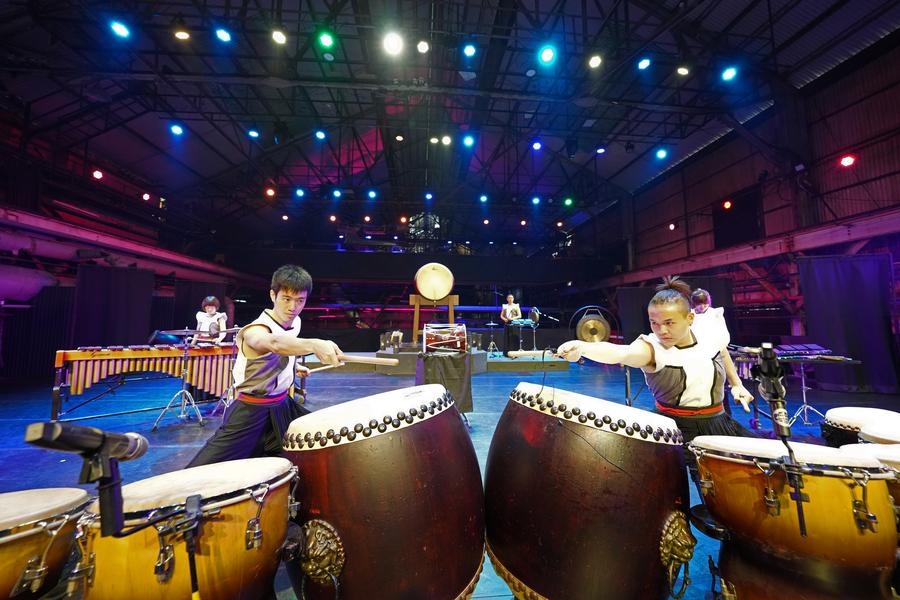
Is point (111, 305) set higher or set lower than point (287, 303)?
higher

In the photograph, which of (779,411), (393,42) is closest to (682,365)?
(779,411)

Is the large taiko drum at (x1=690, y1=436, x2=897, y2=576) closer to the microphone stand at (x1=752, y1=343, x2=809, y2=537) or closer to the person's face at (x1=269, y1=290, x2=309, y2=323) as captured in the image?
the microphone stand at (x1=752, y1=343, x2=809, y2=537)

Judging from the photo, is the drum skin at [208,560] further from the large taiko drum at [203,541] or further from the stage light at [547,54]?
the stage light at [547,54]

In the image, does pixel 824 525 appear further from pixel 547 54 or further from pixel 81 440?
pixel 547 54

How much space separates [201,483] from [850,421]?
3.41 m

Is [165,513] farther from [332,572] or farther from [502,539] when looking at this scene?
[502,539]

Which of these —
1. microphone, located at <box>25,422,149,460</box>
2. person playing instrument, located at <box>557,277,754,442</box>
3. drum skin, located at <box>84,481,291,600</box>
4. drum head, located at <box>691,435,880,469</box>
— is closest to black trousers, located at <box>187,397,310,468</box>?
drum skin, located at <box>84,481,291,600</box>

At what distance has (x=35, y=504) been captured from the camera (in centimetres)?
113

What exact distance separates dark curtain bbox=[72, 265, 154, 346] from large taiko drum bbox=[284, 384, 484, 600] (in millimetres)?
10773

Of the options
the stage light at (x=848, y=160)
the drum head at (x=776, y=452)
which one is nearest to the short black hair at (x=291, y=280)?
the drum head at (x=776, y=452)

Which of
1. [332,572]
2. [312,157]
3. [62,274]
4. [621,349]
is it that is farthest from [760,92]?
[62,274]

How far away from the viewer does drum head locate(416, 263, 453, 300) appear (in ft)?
19.4

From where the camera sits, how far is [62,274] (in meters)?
9.14

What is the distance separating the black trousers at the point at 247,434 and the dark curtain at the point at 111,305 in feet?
32.3
